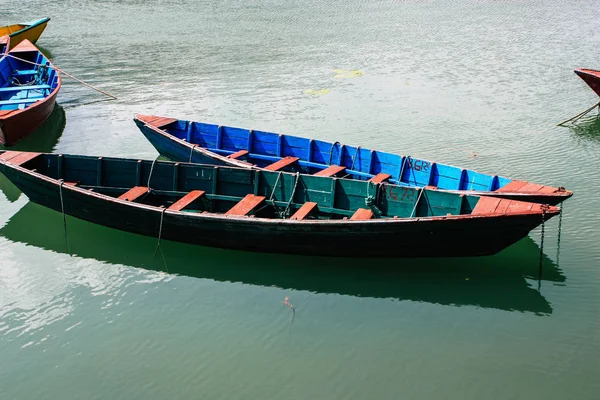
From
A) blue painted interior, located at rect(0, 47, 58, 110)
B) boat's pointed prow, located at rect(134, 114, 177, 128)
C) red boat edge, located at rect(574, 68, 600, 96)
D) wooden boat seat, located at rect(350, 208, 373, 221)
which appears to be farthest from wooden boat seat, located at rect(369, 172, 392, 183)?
blue painted interior, located at rect(0, 47, 58, 110)

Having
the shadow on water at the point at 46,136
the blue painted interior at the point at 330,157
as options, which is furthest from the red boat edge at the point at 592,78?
the shadow on water at the point at 46,136

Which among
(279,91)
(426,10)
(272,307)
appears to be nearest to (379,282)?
(272,307)

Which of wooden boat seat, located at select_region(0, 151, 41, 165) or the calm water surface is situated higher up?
wooden boat seat, located at select_region(0, 151, 41, 165)

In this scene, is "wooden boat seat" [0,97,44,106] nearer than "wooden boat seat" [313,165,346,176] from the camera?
No

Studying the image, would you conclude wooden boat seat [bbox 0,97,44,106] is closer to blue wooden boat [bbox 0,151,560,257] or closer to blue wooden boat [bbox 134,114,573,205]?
blue wooden boat [bbox 134,114,573,205]

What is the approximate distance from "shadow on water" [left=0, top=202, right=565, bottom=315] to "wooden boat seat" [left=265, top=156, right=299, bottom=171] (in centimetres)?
289

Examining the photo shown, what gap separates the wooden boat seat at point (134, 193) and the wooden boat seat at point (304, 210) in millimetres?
3801

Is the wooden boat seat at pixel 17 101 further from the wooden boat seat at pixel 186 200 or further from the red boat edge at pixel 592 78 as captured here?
the red boat edge at pixel 592 78

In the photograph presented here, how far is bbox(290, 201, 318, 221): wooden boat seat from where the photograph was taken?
1258 cm

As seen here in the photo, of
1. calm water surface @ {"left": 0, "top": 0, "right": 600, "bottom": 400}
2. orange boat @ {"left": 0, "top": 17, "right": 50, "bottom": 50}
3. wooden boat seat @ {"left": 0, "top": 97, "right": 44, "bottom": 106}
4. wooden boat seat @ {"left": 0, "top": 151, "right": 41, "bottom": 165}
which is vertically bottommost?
calm water surface @ {"left": 0, "top": 0, "right": 600, "bottom": 400}

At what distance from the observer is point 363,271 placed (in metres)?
12.3

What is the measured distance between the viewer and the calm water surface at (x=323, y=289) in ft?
31.8

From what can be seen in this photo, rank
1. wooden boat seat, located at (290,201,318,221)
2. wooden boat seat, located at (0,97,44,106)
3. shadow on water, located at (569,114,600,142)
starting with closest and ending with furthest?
wooden boat seat, located at (290,201,318,221), shadow on water, located at (569,114,600,142), wooden boat seat, located at (0,97,44,106)

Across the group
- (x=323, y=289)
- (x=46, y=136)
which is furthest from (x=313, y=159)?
(x=46, y=136)
